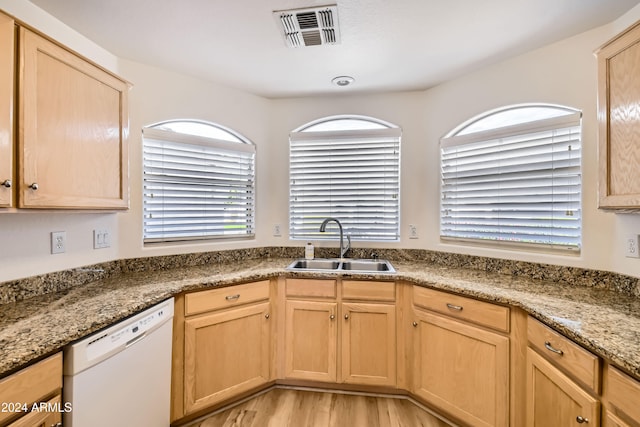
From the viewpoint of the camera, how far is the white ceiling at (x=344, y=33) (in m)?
1.46

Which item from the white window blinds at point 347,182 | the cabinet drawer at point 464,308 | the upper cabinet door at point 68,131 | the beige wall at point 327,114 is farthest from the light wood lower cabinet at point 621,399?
the upper cabinet door at point 68,131

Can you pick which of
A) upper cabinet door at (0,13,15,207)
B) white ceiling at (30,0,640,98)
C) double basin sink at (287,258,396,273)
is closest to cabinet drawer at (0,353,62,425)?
upper cabinet door at (0,13,15,207)

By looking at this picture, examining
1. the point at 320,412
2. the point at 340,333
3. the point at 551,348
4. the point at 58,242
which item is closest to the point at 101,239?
the point at 58,242

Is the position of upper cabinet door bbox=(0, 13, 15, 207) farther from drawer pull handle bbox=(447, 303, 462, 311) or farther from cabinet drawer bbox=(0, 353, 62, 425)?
drawer pull handle bbox=(447, 303, 462, 311)

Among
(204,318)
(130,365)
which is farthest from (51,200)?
(204,318)

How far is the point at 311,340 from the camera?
200 centimetres

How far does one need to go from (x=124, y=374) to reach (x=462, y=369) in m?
1.80

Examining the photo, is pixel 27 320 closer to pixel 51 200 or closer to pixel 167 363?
pixel 51 200

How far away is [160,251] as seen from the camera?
2121mm

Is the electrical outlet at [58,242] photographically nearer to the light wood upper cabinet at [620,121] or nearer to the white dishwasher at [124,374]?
the white dishwasher at [124,374]

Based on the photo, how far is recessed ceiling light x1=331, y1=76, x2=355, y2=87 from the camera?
222 centimetres

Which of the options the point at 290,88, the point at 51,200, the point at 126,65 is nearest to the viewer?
the point at 51,200

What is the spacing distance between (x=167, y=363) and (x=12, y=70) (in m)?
1.52

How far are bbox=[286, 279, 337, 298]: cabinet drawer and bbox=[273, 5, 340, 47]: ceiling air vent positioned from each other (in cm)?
160
